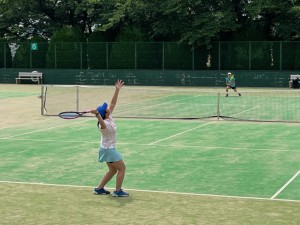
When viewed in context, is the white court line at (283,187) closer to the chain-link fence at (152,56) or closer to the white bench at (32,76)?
the chain-link fence at (152,56)

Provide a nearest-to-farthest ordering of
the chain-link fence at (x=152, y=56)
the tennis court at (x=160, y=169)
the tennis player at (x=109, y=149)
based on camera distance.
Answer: the tennis court at (x=160, y=169), the tennis player at (x=109, y=149), the chain-link fence at (x=152, y=56)

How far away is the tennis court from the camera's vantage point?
9359mm

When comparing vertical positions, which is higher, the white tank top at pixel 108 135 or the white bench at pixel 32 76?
the white bench at pixel 32 76

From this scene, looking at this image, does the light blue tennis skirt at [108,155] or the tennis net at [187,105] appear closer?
the light blue tennis skirt at [108,155]

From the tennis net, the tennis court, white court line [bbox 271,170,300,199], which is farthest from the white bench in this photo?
white court line [bbox 271,170,300,199]

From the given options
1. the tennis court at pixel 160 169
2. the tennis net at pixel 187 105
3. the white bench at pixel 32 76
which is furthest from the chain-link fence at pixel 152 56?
the tennis court at pixel 160 169

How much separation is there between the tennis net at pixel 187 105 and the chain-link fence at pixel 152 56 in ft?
28.5

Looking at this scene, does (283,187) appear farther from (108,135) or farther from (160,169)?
(108,135)

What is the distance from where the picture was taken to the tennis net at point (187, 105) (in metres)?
23.8

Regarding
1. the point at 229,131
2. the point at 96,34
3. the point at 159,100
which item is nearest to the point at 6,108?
the point at 159,100

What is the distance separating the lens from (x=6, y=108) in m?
26.9

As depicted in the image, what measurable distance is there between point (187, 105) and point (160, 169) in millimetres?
15822

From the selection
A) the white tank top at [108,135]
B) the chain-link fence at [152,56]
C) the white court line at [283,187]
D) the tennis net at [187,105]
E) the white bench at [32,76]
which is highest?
the chain-link fence at [152,56]

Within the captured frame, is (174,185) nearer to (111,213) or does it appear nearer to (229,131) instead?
(111,213)
